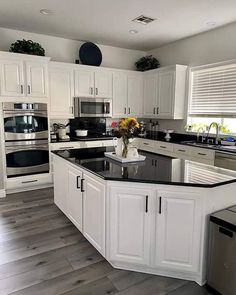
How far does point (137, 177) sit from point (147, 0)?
2430 millimetres

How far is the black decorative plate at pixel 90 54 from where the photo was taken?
4941 millimetres

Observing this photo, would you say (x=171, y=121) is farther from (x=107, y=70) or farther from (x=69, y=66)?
(x=69, y=66)

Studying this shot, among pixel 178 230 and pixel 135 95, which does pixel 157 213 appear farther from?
pixel 135 95

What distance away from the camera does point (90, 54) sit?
500cm

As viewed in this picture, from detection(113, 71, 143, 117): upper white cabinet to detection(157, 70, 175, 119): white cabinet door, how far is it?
1.99 ft

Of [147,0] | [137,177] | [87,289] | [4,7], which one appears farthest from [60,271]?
[4,7]

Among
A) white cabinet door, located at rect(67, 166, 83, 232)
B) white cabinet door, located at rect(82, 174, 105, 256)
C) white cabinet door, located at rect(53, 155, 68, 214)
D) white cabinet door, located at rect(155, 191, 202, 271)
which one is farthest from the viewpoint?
white cabinet door, located at rect(53, 155, 68, 214)

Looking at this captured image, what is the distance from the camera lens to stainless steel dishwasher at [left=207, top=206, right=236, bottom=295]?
1.75 meters

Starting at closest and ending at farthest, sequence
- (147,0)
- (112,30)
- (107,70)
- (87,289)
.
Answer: (87,289)
(147,0)
(112,30)
(107,70)

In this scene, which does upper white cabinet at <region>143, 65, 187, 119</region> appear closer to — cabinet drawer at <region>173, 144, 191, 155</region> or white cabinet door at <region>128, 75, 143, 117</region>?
white cabinet door at <region>128, 75, 143, 117</region>

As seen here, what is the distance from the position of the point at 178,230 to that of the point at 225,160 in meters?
1.97

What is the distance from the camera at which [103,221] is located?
2.18 metres

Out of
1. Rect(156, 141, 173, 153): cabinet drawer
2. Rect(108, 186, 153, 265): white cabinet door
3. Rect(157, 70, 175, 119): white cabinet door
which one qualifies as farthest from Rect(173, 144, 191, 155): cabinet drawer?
Rect(108, 186, 153, 265): white cabinet door

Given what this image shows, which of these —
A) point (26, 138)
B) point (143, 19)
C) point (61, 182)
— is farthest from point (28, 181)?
point (143, 19)
